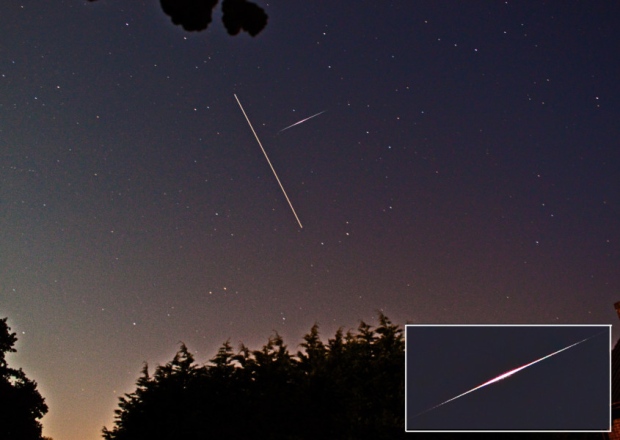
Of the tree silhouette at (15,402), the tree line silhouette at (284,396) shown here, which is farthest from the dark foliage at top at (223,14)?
the tree silhouette at (15,402)

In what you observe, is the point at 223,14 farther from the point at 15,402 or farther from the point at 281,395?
the point at 15,402

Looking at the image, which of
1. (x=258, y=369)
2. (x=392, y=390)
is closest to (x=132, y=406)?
(x=258, y=369)

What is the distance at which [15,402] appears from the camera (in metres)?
32.9

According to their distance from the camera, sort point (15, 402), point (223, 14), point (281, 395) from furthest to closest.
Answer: point (15, 402)
point (281, 395)
point (223, 14)

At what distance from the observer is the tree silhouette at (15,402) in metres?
32.6

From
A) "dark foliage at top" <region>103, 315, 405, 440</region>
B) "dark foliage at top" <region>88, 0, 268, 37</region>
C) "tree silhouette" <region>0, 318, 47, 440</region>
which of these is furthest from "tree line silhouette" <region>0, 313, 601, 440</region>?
"dark foliage at top" <region>88, 0, 268, 37</region>

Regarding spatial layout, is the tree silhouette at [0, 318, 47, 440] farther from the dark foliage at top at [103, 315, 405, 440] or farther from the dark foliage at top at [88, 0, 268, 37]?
the dark foliage at top at [88, 0, 268, 37]

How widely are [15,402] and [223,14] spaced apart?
37.2m

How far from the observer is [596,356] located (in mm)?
16406

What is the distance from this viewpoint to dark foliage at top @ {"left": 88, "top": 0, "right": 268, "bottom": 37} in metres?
1.97

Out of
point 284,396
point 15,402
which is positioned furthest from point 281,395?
point 15,402

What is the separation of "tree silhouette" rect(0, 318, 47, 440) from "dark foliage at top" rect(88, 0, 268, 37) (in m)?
36.8

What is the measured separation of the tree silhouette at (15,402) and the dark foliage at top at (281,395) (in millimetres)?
12446

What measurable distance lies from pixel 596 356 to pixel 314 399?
34.5 ft
